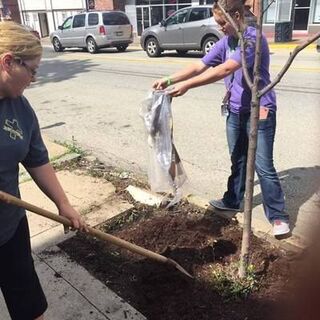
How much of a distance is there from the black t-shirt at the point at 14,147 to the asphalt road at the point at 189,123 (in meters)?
1.39

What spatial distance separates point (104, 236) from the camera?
90.7 inches

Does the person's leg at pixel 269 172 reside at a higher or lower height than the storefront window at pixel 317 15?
higher

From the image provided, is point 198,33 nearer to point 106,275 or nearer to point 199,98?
point 199,98

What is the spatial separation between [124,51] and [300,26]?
7.96 meters

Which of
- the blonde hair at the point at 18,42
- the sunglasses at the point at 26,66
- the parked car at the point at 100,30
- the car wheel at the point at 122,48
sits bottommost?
the car wheel at the point at 122,48

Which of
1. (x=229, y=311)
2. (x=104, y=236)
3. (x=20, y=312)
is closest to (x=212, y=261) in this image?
(x=229, y=311)

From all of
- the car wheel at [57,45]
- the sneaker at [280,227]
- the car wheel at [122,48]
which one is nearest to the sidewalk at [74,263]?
the sneaker at [280,227]

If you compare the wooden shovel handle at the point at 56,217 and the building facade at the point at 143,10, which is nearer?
the wooden shovel handle at the point at 56,217

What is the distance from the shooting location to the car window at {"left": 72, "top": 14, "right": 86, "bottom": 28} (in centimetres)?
1978

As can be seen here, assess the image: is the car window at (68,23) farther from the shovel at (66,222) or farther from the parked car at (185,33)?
the shovel at (66,222)

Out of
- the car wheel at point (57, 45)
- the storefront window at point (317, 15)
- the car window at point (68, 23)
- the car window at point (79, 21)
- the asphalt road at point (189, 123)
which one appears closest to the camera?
the asphalt road at point (189, 123)

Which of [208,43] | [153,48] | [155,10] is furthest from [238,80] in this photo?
[155,10]

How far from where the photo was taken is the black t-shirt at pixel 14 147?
6.20 ft

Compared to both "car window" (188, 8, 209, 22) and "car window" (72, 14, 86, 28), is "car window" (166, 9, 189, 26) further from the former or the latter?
"car window" (72, 14, 86, 28)
